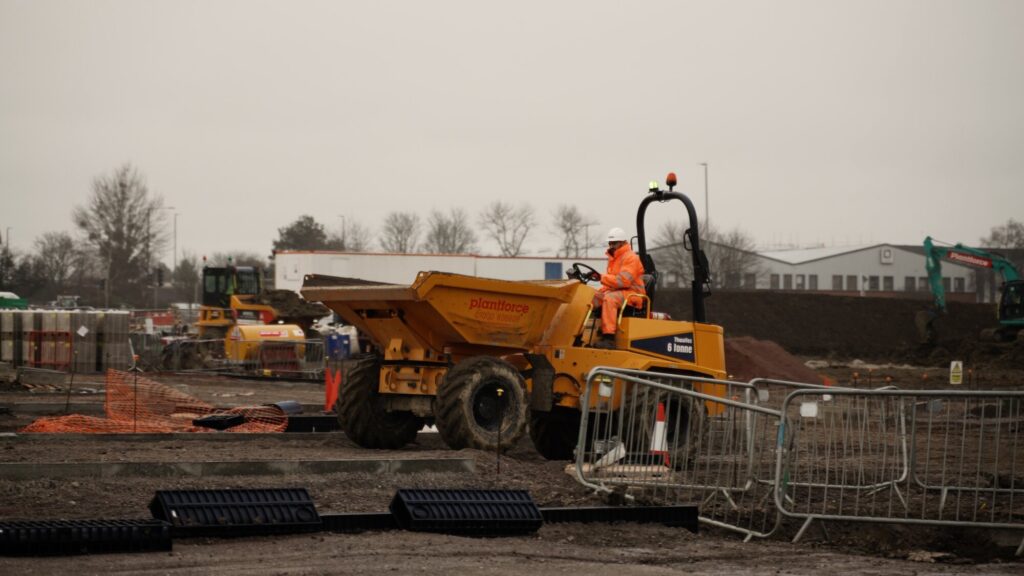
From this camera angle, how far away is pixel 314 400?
25438mm

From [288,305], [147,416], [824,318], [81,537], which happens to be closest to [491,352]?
[81,537]

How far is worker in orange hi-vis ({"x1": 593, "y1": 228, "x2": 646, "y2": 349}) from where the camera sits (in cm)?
1337

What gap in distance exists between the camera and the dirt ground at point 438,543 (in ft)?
24.0

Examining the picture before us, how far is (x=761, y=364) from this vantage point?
3053cm

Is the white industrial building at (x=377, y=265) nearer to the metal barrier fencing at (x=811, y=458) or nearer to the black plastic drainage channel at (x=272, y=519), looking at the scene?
the metal barrier fencing at (x=811, y=458)

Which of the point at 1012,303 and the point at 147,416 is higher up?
the point at 1012,303

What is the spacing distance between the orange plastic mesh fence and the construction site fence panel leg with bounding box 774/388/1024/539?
7.86 meters

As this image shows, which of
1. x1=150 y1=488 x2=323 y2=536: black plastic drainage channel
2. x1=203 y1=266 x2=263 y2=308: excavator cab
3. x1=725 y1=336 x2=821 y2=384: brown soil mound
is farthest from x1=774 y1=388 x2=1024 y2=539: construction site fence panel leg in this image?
x1=203 y1=266 x2=263 y2=308: excavator cab

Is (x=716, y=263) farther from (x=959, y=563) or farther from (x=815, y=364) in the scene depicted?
(x=959, y=563)

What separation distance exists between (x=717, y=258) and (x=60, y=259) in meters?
44.5

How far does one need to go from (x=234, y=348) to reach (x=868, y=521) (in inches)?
1036

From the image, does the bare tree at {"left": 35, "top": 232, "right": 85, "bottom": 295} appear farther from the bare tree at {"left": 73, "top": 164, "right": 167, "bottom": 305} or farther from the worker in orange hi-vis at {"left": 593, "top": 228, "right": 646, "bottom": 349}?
the worker in orange hi-vis at {"left": 593, "top": 228, "right": 646, "bottom": 349}

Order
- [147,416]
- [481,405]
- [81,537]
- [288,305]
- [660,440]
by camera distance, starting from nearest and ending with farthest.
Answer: [81,537] → [660,440] → [481,405] → [147,416] → [288,305]

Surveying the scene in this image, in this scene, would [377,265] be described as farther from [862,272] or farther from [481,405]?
[862,272]
